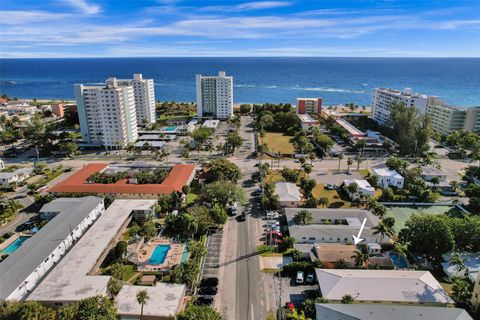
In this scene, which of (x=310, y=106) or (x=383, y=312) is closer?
(x=383, y=312)

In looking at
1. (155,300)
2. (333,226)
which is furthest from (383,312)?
(155,300)

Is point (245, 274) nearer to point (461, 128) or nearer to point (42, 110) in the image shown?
point (461, 128)

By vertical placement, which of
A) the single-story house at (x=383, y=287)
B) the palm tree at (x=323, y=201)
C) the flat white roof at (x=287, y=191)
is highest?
the flat white roof at (x=287, y=191)

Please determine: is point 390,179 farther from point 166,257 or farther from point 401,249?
point 166,257

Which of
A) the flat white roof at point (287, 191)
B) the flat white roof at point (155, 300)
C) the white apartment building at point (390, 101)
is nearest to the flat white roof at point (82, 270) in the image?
the flat white roof at point (155, 300)

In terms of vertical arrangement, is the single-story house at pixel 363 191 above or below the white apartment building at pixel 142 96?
below

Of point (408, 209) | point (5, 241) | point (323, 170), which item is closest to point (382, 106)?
point (323, 170)

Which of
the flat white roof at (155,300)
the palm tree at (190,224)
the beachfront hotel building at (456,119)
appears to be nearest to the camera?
the flat white roof at (155,300)

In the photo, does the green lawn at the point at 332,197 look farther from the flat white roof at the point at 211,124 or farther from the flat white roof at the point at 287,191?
the flat white roof at the point at 211,124
